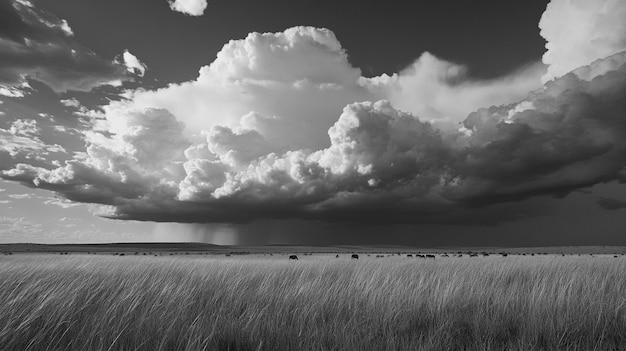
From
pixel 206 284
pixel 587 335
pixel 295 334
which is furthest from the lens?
pixel 206 284

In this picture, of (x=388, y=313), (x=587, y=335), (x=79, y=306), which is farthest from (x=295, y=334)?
(x=587, y=335)

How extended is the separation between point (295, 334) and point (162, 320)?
175 centimetres

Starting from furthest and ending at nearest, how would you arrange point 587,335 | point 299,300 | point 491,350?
point 299,300, point 587,335, point 491,350

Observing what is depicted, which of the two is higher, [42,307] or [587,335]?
[42,307]

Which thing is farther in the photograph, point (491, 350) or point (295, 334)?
point (295, 334)

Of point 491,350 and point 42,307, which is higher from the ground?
point 42,307

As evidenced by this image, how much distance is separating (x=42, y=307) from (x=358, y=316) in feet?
13.6

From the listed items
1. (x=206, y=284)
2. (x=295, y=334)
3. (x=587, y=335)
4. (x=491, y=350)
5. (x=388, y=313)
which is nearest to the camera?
(x=491, y=350)

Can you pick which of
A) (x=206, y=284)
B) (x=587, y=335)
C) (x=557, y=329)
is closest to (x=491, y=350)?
(x=557, y=329)

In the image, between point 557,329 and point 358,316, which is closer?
point 557,329

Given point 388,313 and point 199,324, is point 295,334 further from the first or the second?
point 388,313

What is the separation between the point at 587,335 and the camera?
486 cm

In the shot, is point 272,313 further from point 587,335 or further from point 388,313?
point 587,335

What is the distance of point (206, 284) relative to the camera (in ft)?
24.5
